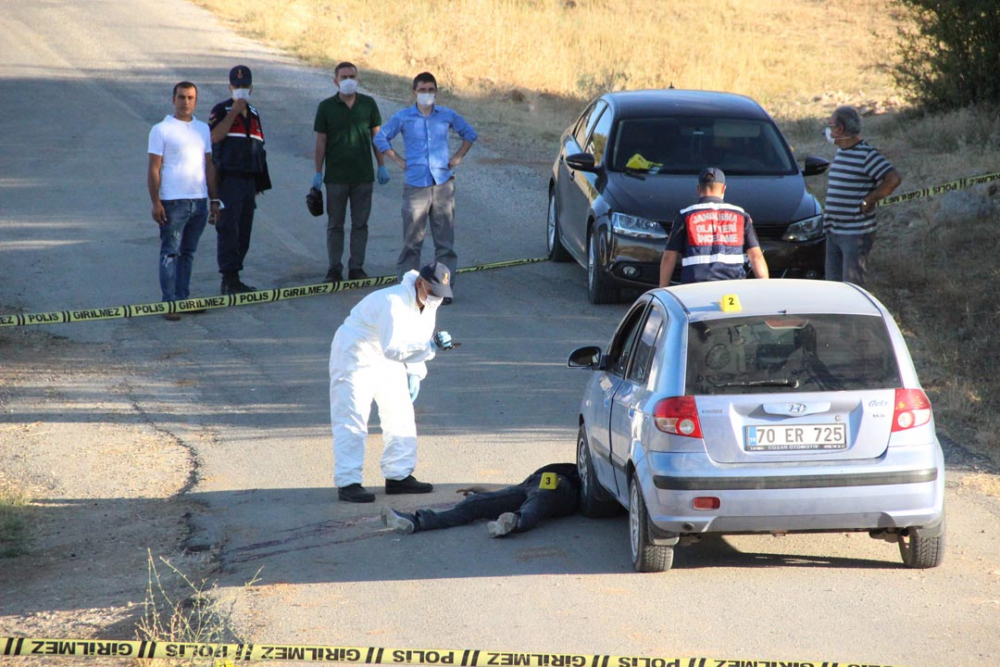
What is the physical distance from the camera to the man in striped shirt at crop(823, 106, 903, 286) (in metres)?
10.1

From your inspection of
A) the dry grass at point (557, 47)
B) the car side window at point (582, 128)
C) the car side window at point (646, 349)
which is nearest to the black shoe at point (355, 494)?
the car side window at point (646, 349)

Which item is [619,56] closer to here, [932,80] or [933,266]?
[932,80]

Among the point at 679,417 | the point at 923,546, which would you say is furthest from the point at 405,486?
the point at 923,546

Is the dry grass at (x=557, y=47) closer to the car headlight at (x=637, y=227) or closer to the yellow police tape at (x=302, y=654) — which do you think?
the car headlight at (x=637, y=227)

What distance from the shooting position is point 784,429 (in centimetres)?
597

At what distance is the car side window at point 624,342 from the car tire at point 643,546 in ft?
2.89

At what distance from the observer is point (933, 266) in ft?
43.8

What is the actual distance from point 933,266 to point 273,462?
25.4ft

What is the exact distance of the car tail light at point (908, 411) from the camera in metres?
6.02

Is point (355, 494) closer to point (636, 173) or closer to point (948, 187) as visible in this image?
point (636, 173)

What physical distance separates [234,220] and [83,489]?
4565 mm

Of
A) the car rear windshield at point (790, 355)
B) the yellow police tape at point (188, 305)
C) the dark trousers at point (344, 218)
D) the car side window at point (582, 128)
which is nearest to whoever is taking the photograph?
the car rear windshield at point (790, 355)

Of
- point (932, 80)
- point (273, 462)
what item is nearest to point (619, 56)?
point (932, 80)

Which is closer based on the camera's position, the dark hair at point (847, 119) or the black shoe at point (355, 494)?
the black shoe at point (355, 494)
